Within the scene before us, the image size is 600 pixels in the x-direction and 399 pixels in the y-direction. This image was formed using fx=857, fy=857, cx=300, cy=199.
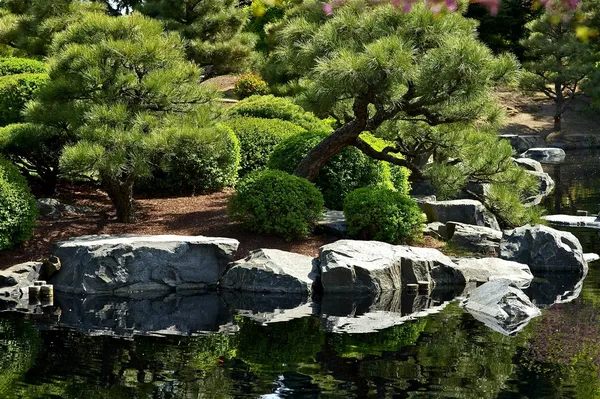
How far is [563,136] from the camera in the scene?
33625mm

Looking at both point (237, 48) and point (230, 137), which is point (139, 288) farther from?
point (237, 48)

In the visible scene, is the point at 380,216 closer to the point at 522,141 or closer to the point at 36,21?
the point at 36,21

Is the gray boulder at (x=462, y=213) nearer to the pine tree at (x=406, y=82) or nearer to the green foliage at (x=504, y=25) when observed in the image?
the pine tree at (x=406, y=82)

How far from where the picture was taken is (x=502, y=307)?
9383 millimetres

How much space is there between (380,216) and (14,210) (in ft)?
16.0

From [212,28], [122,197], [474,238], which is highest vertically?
[212,28]

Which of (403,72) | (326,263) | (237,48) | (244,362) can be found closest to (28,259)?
(326,263)

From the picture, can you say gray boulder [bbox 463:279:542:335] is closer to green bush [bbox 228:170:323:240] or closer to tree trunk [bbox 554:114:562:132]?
green bush [bbox 228:170:323:240]

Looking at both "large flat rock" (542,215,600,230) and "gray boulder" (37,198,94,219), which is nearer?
"gray boulder" (37,198,94,219)

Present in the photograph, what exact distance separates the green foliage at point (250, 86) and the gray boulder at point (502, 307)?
688 inches

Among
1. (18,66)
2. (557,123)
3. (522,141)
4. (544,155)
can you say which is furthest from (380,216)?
(557,123)

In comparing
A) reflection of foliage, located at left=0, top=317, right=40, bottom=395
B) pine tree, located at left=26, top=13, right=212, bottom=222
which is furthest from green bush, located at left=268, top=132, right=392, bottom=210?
reflection of foliage, located at left=0, top=317, right=40, bottom=395

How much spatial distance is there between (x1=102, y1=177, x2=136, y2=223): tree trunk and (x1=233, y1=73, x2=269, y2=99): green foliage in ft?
47.8

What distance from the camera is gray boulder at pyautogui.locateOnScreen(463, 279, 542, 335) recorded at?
905 centimetres
